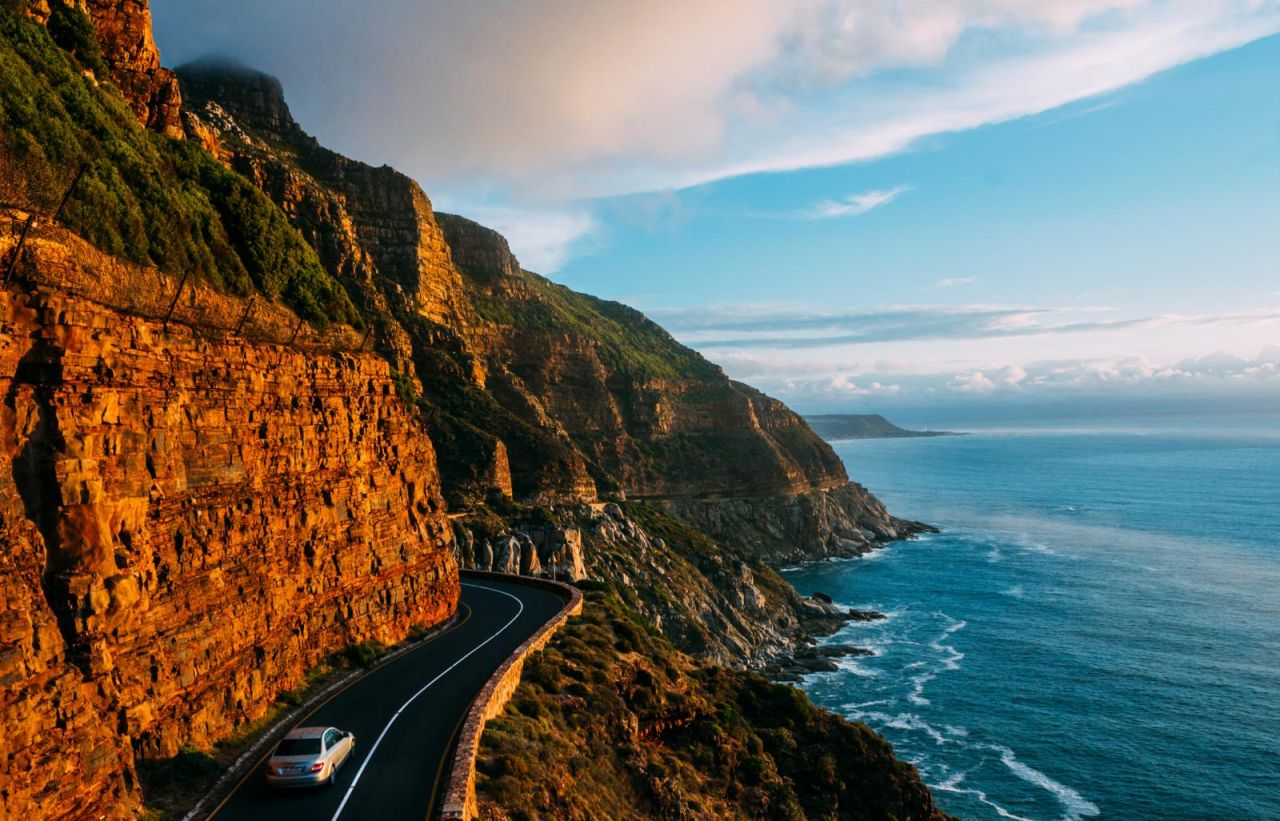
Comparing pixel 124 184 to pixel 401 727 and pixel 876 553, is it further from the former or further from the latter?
pixel 876 553

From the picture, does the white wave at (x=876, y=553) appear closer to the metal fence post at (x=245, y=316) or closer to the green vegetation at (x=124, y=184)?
the green vegetation at (x=124, y=184)

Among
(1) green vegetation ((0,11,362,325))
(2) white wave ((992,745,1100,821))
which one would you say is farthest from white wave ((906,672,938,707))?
(1) green vegetation ((0,11,362,325))

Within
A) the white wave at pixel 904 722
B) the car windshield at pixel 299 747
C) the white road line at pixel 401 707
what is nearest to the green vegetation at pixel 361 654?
the white road line at pixel 401 707

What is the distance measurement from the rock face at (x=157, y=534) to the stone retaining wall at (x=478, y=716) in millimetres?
6105

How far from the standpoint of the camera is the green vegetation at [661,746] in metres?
24.2

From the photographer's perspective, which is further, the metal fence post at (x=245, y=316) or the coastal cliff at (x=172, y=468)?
the metal fence post at (x=245, y=316)

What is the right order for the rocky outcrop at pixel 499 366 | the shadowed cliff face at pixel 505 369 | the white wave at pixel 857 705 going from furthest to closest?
the shadowed cliff face at pixel 505 369 → the rocky outcrop at pixel 499 366 → the white wave at pixel 857 705

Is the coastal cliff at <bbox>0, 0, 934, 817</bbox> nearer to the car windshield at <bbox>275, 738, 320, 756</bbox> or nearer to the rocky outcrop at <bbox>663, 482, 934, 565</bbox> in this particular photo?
the car windshield at <bbox>275, 738, 320, 756</bbox>

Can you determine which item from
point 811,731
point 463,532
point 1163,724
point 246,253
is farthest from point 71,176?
point 1163,724

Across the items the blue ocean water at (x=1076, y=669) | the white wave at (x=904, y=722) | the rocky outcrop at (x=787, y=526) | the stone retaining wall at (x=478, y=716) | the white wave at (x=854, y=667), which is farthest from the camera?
the rocky outcrop at (x=787, y=526)

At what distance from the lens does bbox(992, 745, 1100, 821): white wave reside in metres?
42.9

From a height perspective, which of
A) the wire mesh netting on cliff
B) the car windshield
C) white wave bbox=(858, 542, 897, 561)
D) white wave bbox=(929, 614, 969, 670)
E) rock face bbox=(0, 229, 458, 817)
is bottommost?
white wave bbox=(929, 614, 969, 670)

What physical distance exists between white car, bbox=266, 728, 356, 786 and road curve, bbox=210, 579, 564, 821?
391 millimetres

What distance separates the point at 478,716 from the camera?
2339 centimetres
